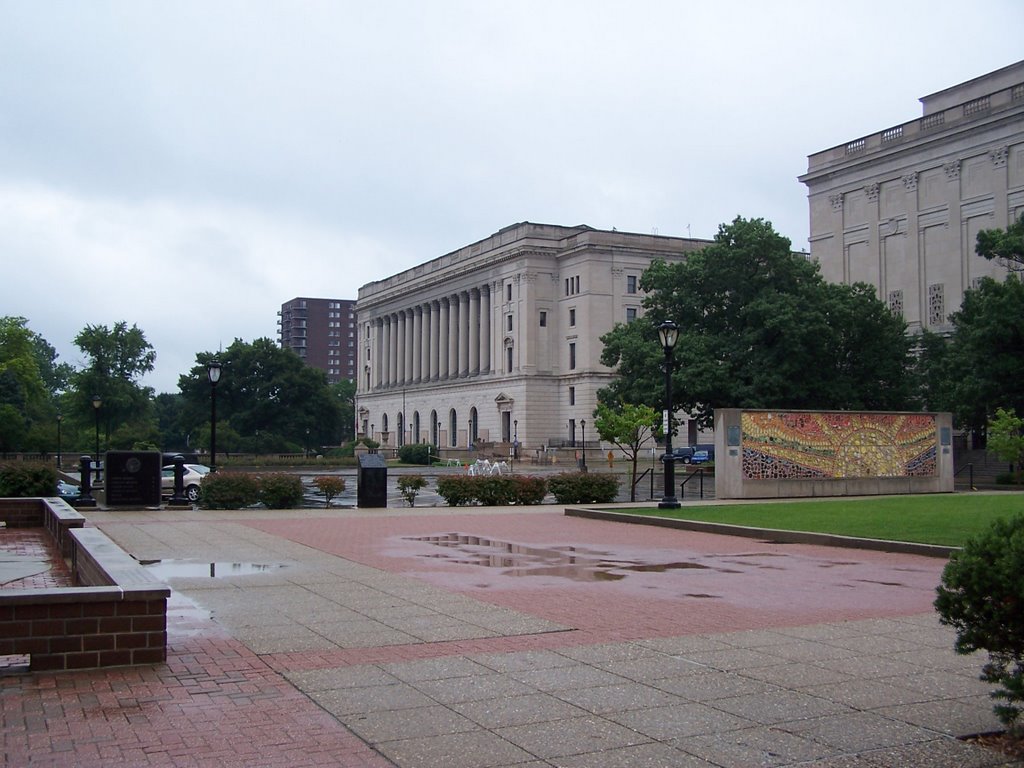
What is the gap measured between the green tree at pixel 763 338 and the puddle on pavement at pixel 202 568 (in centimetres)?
3865

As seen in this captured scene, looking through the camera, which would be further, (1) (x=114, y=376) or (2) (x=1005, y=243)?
(1) (x=114, y=376)

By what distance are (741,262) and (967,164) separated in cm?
2184

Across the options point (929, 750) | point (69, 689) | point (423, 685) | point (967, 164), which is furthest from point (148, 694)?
point (967, 164)

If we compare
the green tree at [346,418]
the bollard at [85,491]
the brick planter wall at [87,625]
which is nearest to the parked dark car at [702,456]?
the green tree at [346,418]

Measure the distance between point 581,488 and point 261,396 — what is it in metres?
91.6

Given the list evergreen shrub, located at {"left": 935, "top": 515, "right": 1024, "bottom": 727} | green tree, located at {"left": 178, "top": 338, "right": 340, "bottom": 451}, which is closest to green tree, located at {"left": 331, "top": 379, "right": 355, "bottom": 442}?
green tree, located at {"left": 178, "top": 338, "right": 340, "bottom": 451}

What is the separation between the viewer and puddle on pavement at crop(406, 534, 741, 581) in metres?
14.9

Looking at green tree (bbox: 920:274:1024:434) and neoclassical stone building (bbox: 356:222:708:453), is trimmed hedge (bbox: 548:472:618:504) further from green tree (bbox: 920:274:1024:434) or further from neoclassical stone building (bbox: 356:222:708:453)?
neoclassical stone building (bbox: 356:222:708:453)

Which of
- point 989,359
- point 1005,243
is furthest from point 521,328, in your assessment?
point 989,359

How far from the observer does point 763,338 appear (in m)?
53.4

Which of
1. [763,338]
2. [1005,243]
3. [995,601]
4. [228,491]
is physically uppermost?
[1005,243]

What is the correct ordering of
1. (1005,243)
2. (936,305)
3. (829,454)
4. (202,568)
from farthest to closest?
(936,305) → (1005,243) → (829,454) → (202,568)

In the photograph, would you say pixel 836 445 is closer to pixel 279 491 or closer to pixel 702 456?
pixel 279 491

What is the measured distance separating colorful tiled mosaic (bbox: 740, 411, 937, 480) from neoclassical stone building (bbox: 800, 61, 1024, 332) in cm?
2912
